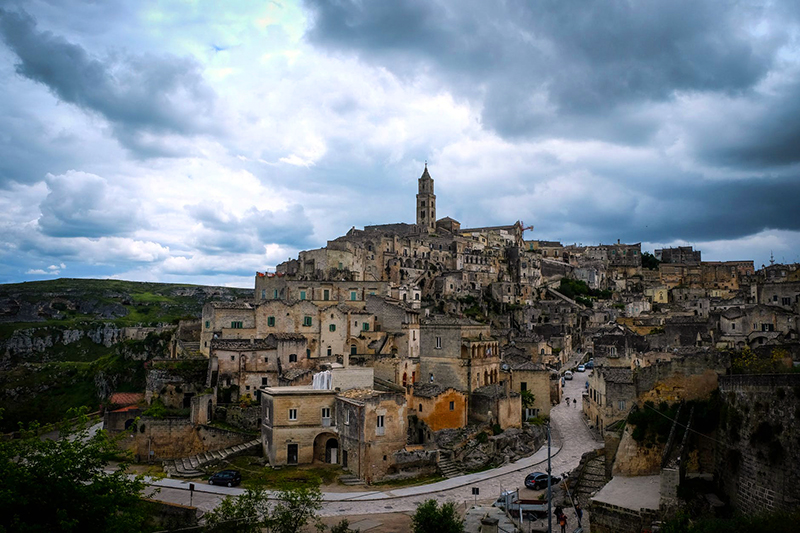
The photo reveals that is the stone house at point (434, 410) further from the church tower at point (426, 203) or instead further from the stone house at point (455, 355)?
the church tower at point (426, 203)

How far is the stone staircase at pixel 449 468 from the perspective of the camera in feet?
117

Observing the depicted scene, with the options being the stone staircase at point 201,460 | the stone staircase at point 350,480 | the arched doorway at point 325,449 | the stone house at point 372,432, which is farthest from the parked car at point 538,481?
the stone staircase at point 201,460

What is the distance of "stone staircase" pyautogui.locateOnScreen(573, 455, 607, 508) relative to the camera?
29148mm

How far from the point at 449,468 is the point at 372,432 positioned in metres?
5.76

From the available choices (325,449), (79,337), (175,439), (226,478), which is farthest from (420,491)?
(79,337)

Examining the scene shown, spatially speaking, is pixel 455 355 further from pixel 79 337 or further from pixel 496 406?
pixel 79 337

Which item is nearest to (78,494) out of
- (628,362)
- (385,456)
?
(385,456)

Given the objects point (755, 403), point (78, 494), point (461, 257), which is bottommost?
point (78, 494)

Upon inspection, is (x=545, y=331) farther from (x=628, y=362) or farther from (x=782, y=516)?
(x=782, y=516)

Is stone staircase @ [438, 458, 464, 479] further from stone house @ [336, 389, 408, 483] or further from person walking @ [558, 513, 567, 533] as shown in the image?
person walking @ [558, 513, 567, 533]

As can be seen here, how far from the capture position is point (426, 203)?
13562 centimetres

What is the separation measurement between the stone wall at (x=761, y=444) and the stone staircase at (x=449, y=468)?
15653mm

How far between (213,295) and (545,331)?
93.1m

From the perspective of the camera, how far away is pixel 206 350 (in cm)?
5275
